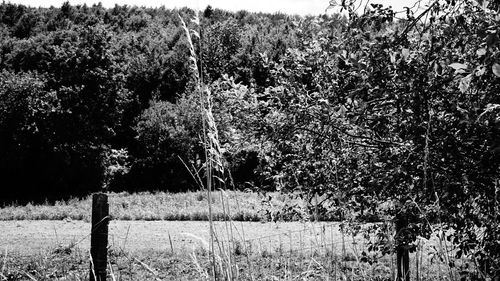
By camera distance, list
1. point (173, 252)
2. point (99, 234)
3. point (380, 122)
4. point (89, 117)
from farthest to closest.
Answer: point (89, 117) → point (173, 252) → point (99, 234) → point (380, 122)

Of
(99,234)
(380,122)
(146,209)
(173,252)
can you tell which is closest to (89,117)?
(146,209)

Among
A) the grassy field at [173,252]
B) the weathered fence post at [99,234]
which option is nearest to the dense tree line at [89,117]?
the grassy field at [173,252]

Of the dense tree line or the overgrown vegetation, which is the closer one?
the overgrown vegetation

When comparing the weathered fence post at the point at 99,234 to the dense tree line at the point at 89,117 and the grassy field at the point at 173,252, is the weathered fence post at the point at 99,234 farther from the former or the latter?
the dense tree line at the point at 89,117

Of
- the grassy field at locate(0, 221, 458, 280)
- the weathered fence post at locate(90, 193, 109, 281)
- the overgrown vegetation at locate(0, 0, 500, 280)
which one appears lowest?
the grassy field at locate(0, 221, 458, 280)

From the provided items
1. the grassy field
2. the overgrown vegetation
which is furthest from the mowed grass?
the overgrown vegetation

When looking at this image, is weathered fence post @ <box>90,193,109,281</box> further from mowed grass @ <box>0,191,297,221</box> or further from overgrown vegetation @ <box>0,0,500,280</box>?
mowed grass @ <box>0,191,297,221</box>

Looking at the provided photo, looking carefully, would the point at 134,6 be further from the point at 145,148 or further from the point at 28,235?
the point at 28,235

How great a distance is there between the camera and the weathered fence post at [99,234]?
3.72 metres

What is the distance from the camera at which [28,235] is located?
1218cm

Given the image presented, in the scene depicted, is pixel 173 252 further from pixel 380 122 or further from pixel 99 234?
pixel 380 122

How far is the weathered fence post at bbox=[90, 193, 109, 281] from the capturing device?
372cm

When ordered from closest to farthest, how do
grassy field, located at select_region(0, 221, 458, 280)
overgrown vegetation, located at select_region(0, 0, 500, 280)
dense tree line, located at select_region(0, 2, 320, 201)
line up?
overgrown vegetation, located at select_region(0, 0, 500, 280) < grassy field, located at select_region(0, 221, 458, 280) < dense tree line, located at select_region(0, 2, 320, 201)

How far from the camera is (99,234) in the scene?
379 centimetres
